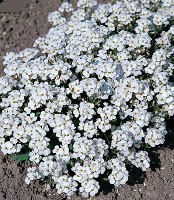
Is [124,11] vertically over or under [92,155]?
over

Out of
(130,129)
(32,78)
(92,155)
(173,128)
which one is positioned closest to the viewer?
(92,155)

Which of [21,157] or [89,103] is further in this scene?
[21,157]

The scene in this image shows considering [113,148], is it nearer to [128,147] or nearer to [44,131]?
[128,147]

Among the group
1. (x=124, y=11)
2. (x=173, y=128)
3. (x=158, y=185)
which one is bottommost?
(x=158, y=185)

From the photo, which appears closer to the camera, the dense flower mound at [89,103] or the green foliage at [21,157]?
the dense flower mound at [89,103]

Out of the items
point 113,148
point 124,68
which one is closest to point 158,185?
point 113,148

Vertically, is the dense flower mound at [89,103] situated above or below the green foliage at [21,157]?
above

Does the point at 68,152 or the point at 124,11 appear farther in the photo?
the point at 124,11

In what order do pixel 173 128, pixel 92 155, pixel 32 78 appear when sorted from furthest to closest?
1. pixel 173 128
2. pixel 32 78
3. pixel 92 155
